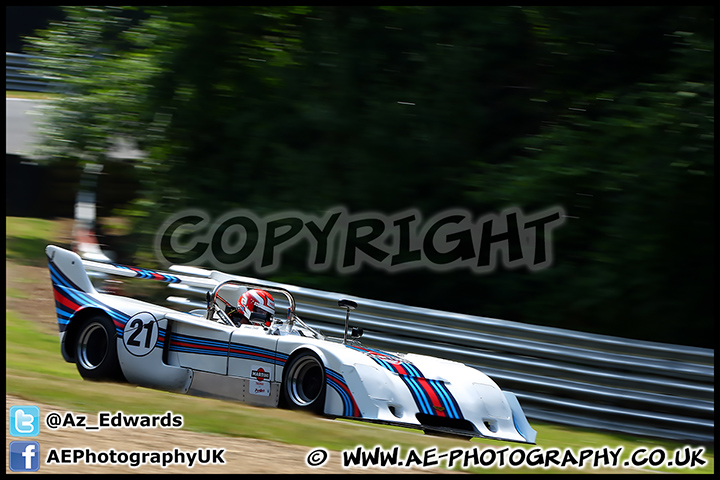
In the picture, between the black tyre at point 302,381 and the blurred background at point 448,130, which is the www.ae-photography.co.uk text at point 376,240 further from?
the black tyre at point 302,381

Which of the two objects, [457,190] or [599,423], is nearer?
[599,423]

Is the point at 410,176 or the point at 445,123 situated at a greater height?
the point at 445,123

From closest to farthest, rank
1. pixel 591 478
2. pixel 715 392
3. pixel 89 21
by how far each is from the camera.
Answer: pixel 591 478 < pixel 715 392 < pixel 89 21

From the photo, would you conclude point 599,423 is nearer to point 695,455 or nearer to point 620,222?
point 695,455

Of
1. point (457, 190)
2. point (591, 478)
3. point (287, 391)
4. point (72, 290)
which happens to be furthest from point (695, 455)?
point (72, 290)

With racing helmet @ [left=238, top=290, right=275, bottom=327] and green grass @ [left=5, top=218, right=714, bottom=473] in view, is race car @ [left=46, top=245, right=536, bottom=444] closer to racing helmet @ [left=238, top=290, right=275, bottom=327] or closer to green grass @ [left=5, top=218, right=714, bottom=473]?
racing helmet @ [left=238, top=290, right=275, bottom=327]

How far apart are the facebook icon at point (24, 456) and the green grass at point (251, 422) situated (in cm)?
83

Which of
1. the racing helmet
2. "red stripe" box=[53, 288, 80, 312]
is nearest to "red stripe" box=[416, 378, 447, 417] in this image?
the racing helmet

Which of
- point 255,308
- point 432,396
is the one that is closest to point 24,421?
point 255,308

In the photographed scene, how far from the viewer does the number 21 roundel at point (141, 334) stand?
6676mm

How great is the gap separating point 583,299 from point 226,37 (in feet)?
16.6

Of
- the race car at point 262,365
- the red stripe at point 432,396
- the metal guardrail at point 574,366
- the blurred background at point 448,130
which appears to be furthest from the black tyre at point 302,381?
the blurred background at point 448,130

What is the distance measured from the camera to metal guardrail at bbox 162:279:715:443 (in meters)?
6.64

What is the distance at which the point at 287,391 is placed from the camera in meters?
6.05
